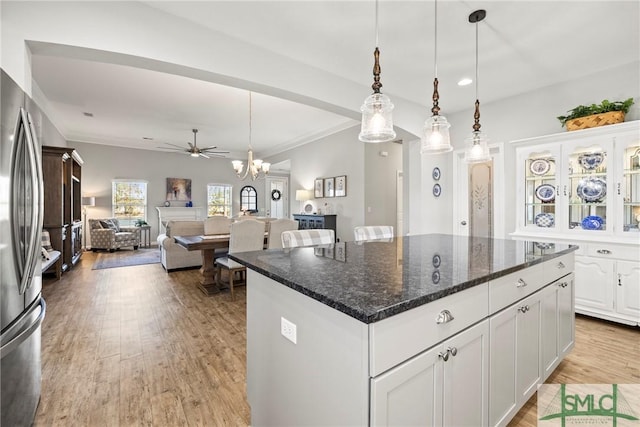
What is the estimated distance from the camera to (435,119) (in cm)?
221

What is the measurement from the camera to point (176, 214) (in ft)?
28.5

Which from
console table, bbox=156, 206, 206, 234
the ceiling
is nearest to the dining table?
the ceiling

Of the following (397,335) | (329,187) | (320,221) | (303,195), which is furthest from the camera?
(303,195)

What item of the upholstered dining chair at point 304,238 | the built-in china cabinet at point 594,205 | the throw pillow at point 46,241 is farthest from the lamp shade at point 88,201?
the built-in china cabinet at point 594,205

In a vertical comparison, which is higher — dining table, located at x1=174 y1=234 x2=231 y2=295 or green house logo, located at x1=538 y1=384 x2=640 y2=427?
dining table, located at x1=174 y1=234 x2=231 y2=295

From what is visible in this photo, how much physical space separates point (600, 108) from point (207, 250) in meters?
5.04

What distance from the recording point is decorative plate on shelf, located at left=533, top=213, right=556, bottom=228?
3400mm

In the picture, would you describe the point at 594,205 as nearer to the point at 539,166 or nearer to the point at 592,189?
the point at 592,189

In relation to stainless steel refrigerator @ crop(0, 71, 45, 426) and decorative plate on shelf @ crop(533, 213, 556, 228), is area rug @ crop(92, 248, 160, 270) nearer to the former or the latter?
stainless steel refrigerator @ crop(0, 71, 45, 426)

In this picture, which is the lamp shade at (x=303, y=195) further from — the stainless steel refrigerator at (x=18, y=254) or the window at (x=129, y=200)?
the stainless steel refrigerator at (x=18, y=254)

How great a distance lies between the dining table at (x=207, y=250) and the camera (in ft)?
12.8

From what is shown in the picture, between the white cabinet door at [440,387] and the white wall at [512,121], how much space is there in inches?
131

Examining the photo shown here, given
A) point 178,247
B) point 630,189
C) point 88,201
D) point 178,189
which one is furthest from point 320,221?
point 88,201

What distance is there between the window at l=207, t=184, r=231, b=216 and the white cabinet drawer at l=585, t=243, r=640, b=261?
9012mm
